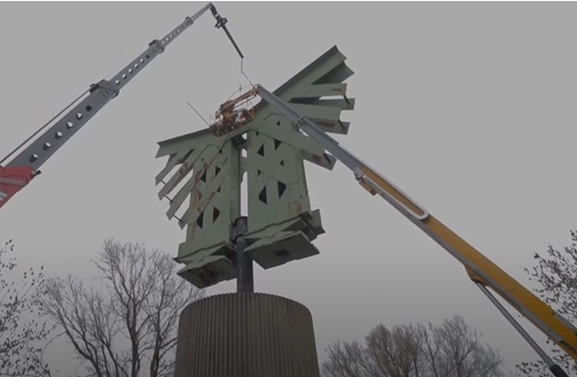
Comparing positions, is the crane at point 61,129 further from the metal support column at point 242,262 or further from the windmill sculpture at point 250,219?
the metal support column at point 242,262

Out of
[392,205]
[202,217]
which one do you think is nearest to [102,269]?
[202,217]

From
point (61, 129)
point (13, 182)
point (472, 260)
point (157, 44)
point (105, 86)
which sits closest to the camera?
point (13, 182)

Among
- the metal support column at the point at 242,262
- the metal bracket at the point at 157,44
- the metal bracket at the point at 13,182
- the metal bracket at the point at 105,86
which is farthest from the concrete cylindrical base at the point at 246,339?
the metal bracket at the point at 157,44

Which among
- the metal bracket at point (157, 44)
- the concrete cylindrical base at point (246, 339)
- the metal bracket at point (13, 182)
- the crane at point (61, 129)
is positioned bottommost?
the concrete cylindrical base at point (246, 339)

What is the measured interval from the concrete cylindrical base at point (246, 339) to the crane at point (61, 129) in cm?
298

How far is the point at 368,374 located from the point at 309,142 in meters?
23.8

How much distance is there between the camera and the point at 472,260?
6152 mm

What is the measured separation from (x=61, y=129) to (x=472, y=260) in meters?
6.49

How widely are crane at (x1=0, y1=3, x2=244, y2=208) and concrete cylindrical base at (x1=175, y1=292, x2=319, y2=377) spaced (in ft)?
9.78

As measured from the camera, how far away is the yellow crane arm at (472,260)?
17.6 ft

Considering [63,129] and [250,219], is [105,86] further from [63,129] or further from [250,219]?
[250,219]

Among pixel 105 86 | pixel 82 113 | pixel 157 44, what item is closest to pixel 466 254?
pixel 82 113

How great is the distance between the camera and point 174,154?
1021 centimetres

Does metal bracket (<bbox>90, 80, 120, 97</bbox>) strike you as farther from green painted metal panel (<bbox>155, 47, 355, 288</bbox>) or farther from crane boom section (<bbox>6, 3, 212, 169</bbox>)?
green painted metal panel (<bbox>155, 47, 355, 288</bbox>)
